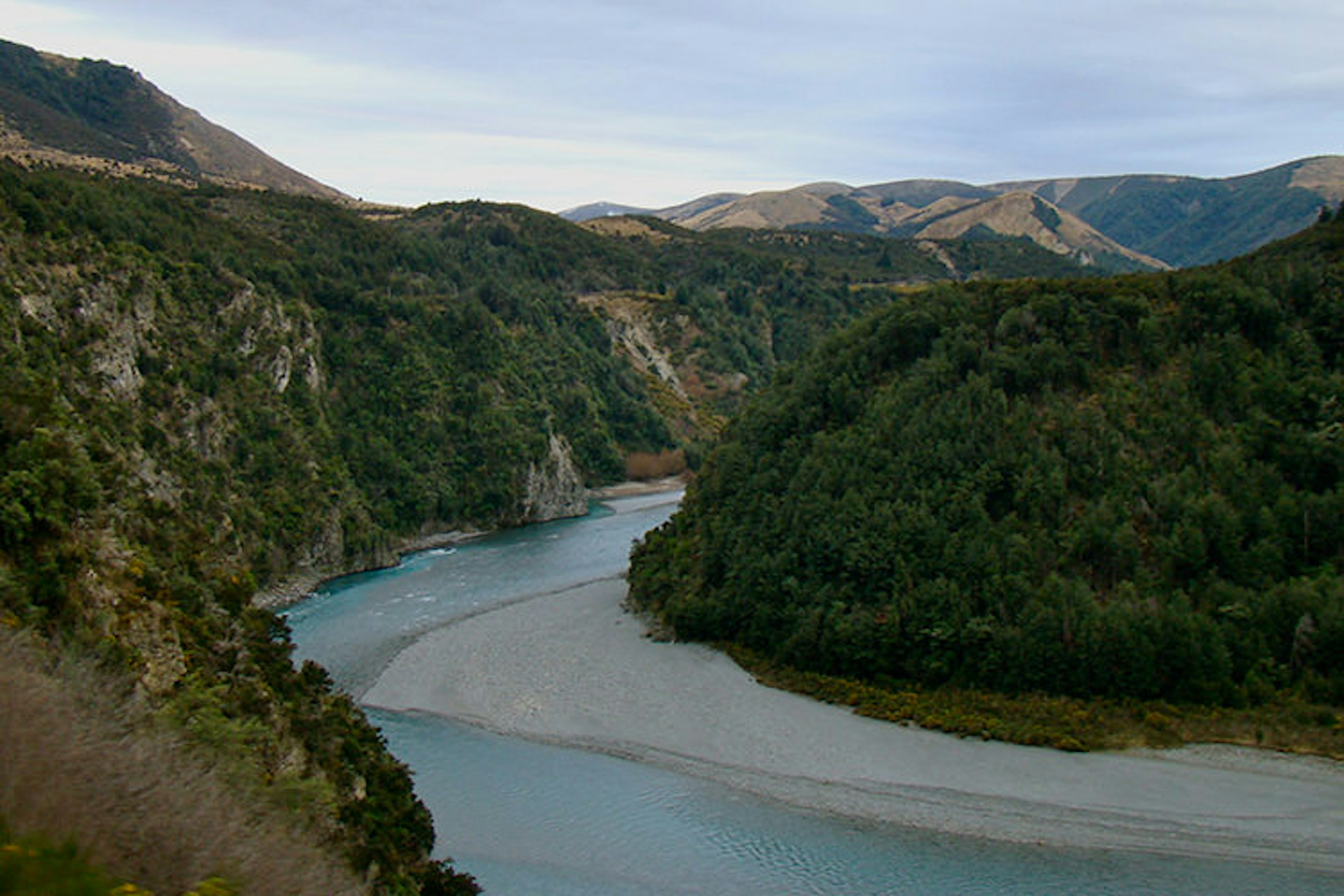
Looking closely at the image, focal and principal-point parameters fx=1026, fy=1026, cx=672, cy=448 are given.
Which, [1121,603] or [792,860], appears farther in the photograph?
[1121,603]

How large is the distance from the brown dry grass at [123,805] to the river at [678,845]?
14242mm

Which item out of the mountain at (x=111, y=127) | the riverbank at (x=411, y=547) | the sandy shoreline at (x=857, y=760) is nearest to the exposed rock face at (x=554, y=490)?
the riverbank at (x=411, y=547)

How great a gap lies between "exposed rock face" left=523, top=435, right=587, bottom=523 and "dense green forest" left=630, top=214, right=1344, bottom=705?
31.3 meters

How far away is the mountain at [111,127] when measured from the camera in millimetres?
107375

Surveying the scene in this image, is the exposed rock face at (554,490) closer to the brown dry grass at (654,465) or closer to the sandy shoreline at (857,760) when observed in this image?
the brown dry grass at (654,465)

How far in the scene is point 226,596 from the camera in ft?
71.0

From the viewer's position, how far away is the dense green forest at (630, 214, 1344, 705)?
2861cm

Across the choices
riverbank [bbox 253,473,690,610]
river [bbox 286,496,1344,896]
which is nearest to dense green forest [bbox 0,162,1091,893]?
riverbank [bbox 253,473,690,610]

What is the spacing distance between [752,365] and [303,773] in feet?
333

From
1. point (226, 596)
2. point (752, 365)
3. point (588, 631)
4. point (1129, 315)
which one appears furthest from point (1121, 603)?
point (752, 365)

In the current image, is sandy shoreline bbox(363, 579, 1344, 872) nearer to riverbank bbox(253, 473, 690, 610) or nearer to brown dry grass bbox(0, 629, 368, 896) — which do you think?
riverbank bbox(253, 473, 690, 610)

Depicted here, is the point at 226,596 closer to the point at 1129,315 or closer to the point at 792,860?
the point at 792,860

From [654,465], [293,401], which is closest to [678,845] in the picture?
[293,401]

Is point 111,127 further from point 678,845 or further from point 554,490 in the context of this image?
point 678,845
